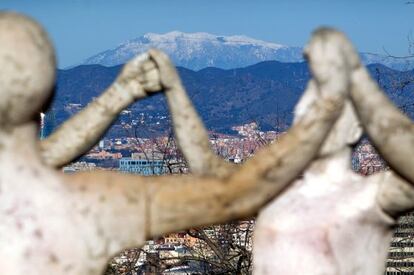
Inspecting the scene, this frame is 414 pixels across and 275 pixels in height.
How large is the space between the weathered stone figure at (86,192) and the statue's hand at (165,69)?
0.45 m

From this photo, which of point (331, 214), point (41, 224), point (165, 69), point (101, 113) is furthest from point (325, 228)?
point (41, 224)

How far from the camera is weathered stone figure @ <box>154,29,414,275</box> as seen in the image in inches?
180

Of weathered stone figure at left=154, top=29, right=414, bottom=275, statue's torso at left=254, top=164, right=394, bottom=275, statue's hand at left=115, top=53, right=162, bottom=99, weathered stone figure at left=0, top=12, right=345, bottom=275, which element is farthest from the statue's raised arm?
statue's torso at left=254, top=164, right=394, bottom=275

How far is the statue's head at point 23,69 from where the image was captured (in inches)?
161

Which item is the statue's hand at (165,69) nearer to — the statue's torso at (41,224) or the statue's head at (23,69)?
the statue's head at (23,69)

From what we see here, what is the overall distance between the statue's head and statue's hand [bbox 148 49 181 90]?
53cm

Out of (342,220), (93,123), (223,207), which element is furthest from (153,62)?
(342,220)

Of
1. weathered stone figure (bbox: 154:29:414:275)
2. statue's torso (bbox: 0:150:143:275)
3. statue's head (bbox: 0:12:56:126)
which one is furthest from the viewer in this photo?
weathered stone figure (bbox: 154:29:414:275)

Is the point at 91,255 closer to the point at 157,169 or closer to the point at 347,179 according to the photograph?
the point at 347,179

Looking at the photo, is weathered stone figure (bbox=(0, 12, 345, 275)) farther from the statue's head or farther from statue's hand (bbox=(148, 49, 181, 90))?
statue's hand (bbox=(148, 49, 181, 90))

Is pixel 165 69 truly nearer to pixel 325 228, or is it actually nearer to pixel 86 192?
pixel 86 192

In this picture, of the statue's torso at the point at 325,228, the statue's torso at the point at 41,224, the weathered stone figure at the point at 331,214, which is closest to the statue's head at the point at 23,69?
the statue's torso at the point at 41,224

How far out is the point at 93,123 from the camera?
4.73 metres

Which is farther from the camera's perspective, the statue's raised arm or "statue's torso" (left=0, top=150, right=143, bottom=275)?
the statue's raised arm
